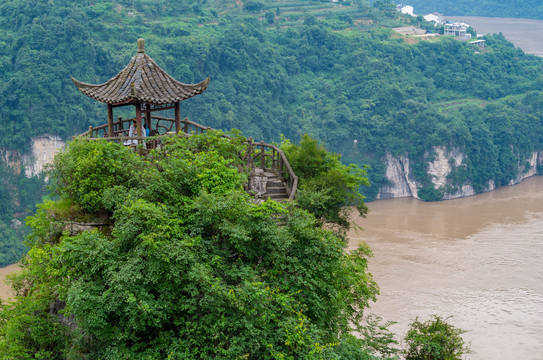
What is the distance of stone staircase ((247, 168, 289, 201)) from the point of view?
1369cm

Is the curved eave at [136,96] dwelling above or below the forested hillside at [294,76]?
below

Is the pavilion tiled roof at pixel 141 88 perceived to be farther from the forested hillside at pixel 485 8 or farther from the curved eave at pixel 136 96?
the forested hillside at pixel 485 8

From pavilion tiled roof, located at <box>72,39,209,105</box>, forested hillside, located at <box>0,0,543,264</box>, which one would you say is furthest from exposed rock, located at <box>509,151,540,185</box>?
pavilion tiled roof, located at <box>72,39,209,105</box>

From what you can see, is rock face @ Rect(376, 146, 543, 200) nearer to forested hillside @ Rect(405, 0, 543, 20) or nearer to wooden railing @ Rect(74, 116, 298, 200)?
wooden railing @ Rect(74, 116, 298, 200)

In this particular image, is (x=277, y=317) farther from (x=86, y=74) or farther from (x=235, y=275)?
(x=86, y=74)

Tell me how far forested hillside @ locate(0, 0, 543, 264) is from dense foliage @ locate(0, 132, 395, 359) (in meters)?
34.5

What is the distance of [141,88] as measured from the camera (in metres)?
13.1

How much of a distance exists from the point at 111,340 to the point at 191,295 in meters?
1.47

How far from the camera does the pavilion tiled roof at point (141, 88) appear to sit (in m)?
13.0

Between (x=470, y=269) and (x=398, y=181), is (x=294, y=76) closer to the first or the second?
(x=398, y=181)

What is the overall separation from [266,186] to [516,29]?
10514 cm

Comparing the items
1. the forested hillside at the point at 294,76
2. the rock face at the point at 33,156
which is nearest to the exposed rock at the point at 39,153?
the rock face at the point at 33,156

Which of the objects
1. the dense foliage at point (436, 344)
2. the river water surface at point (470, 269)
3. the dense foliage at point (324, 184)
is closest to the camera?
the dense foliage at point (324, 184)

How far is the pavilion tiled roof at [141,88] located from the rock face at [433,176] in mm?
44969
